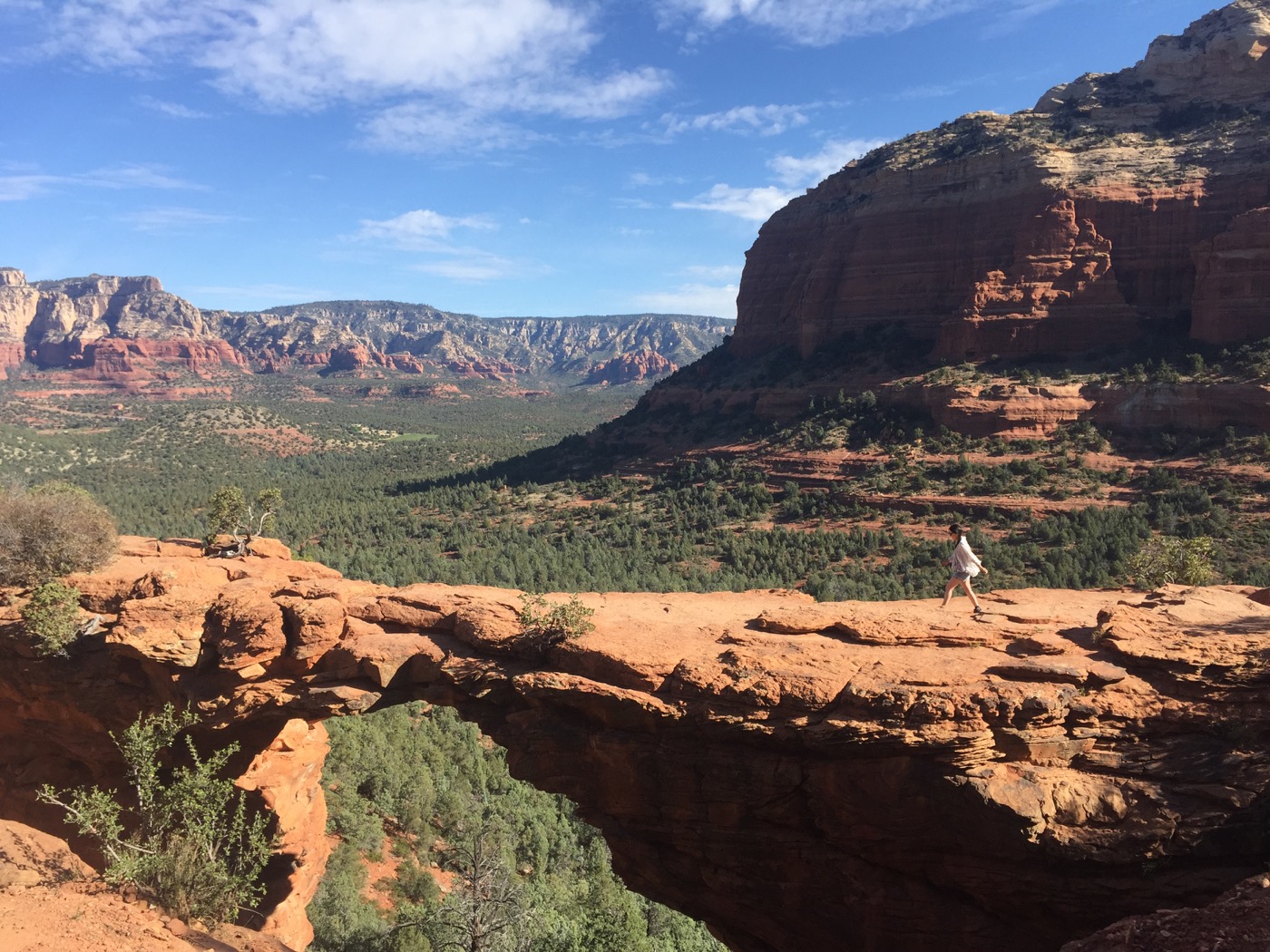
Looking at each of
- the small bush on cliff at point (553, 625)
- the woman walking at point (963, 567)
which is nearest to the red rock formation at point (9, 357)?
the small bush on cliff at point (553, 625)

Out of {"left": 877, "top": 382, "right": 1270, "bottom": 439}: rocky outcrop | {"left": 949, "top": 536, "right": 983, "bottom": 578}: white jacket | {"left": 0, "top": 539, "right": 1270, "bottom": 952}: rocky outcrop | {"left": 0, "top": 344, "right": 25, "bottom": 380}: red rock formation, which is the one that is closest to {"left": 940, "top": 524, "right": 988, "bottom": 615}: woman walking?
{"left": 949, "top": 536, "right": 983, "bottom": 578}: white jacket

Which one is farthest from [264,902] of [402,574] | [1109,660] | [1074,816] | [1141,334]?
[1141,334]

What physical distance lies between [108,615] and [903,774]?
14.1m

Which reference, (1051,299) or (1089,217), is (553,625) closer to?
(1051,299)

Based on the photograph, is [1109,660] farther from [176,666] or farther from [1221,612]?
[176,666]

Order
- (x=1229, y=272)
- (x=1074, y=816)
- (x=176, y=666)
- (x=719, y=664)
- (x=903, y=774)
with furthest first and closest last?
(x=1229, y=272), (x=176, y=666), (x=719, y=664), (x=903, y=774), (x=1074, y=816)

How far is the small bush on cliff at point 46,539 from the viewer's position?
539 inches

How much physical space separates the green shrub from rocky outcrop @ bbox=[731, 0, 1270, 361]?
51484 millimetres

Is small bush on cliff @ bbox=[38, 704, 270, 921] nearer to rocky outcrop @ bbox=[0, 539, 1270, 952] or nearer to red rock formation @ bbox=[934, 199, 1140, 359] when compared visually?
rocky outcrop @ bbox=[0, 539, 1270, 952]

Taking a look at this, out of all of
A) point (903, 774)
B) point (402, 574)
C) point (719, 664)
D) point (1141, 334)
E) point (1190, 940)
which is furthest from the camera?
point (1141, 334)

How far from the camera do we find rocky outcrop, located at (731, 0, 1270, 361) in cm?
4444

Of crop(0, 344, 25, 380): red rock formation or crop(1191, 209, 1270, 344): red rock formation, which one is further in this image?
crop(0, 344, 25, 380): red rock formation

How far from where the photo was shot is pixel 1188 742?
26.9 feet

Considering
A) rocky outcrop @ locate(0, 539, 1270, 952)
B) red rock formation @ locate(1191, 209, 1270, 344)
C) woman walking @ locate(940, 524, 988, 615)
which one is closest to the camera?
rocky outcrop @ locate(0, 539, 1270, 952)
